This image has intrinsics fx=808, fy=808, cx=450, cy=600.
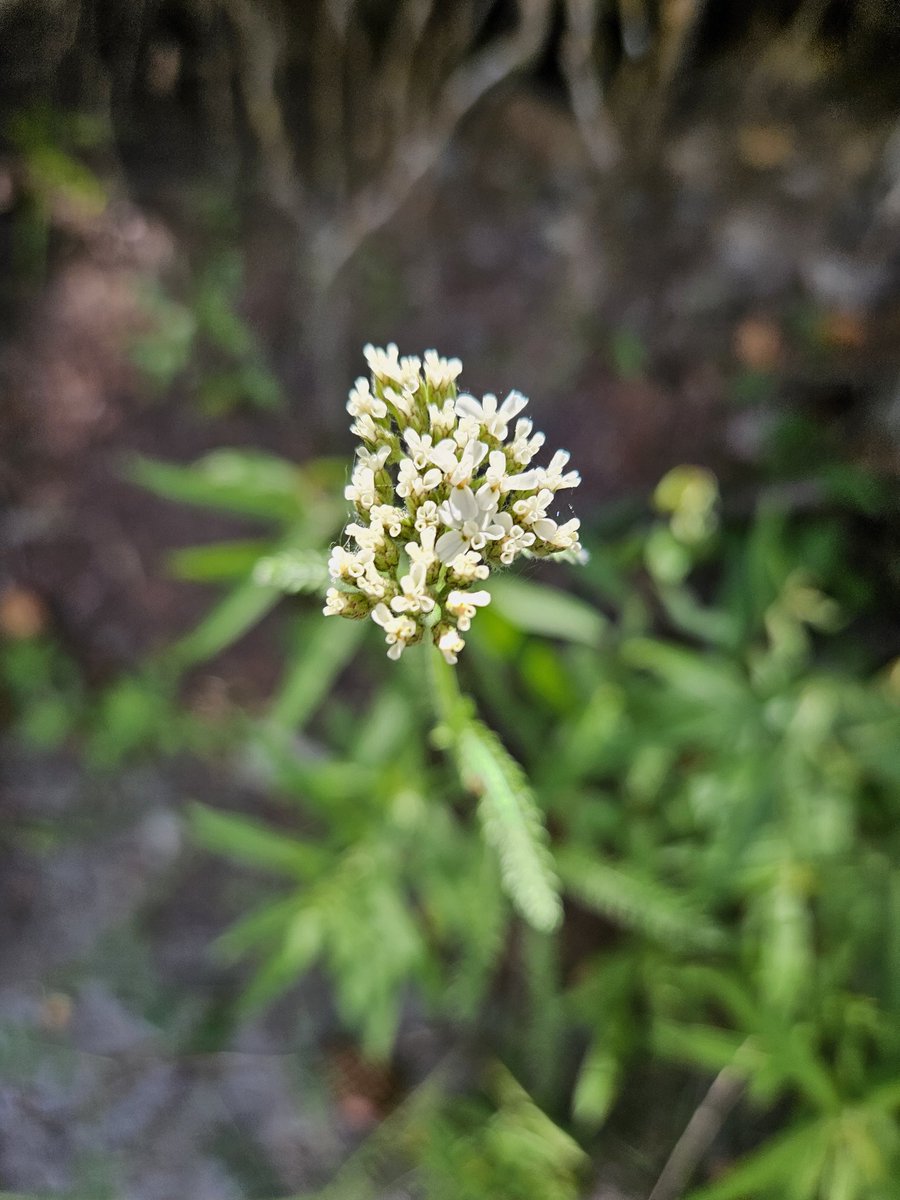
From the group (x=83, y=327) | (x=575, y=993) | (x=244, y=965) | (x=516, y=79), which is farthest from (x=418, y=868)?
(x=516, y=79)

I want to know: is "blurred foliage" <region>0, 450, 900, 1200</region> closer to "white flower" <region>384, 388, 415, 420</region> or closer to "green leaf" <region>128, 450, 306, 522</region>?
"green leaf" <region>128, 450, 306, 522</region>

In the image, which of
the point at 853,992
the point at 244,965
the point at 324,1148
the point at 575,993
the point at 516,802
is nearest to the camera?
the point at 516,802

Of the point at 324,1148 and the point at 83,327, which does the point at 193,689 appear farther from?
the point at 324,1148

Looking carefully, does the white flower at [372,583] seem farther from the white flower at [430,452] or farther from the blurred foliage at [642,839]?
the blurred foliage at [642,839]

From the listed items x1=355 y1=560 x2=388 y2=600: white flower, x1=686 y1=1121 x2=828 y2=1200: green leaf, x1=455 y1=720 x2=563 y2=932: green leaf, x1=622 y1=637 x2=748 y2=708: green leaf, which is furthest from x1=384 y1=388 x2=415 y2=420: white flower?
x1=686 y1=1121 x2=828 y2=1200: green leaf

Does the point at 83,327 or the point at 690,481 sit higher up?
the point at 83,327

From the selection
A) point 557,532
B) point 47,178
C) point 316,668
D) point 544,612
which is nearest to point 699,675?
point 544,612

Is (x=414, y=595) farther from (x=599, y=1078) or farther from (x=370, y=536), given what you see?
(x=599, y=1078)
